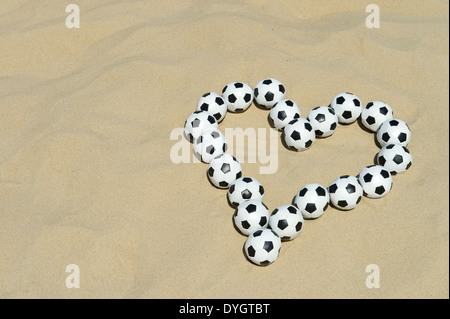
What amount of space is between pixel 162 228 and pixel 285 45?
2408 millimetres

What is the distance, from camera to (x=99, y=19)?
5.52 meters

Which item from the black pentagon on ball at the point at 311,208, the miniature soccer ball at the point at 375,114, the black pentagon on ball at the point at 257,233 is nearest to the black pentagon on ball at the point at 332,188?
the black pentagon on ball at the point at 311,208

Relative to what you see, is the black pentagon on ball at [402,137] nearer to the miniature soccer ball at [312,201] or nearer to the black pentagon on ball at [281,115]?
the miniature soccer ball at [312,201]

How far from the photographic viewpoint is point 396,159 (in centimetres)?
435

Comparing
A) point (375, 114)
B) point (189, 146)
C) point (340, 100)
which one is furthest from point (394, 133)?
point (189, 146)

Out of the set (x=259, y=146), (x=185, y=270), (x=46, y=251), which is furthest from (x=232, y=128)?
(x=46, y=251)

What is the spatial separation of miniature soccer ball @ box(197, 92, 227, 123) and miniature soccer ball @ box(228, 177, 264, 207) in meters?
0.80

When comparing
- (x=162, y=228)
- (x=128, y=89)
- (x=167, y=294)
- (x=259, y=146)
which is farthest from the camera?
(x=128, y=89)

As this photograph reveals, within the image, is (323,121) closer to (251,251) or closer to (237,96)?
(237,96)

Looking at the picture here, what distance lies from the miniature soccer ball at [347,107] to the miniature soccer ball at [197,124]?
1.17 metres

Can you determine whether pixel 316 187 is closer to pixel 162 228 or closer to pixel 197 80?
pixel 162 228

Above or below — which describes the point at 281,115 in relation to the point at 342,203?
above

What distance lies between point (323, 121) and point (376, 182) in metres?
0.75

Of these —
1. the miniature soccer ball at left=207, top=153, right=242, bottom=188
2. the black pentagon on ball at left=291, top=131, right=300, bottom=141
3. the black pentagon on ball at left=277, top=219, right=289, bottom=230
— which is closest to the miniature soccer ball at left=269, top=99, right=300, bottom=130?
the black pentagon on ball at left=291, top=131, right=300, bottom=141
